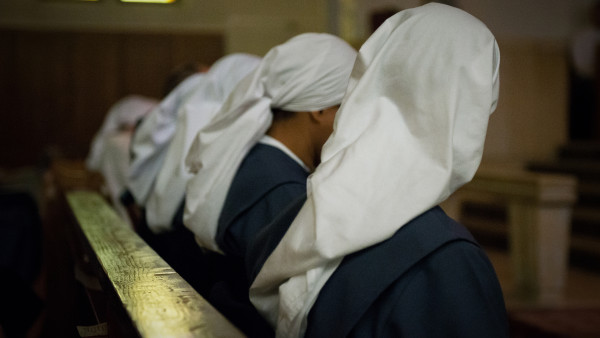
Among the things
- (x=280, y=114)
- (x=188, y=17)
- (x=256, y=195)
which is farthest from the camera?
(x=188, y=17)

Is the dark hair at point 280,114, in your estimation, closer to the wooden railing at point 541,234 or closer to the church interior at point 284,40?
the wooden railing at point 541,234

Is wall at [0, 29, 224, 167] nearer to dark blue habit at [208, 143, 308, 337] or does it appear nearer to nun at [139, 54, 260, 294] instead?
nun at [139, 54, 260, 294]

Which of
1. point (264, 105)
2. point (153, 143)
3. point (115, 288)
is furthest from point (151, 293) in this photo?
point (153, 143)

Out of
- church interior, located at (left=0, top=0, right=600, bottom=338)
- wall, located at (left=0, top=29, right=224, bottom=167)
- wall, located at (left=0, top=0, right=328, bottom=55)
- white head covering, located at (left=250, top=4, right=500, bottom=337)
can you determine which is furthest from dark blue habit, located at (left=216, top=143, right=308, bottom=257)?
wall, located at (left=0, top=29, right=224, bottom=167)

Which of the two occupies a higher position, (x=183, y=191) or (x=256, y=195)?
(x=256, y=195)

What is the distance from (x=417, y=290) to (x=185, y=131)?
7.50 ft

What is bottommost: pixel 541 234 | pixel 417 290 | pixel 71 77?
pixel 71 77

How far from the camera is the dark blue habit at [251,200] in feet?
7.02

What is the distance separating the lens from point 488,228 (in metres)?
9.22

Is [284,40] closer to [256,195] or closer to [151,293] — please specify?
[256,195]

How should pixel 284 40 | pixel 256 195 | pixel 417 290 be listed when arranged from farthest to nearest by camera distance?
pixel 284 40 < pixel 256 195 < pixel 417 290

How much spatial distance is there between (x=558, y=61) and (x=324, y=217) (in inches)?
412

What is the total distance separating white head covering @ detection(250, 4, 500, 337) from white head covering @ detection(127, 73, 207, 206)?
2.86m

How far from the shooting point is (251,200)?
7.14 ft
